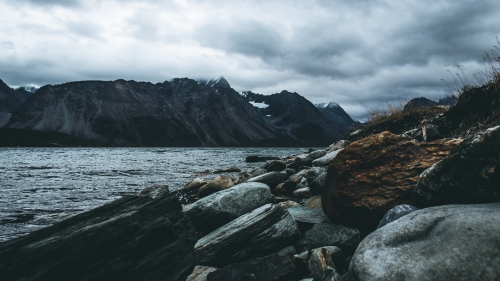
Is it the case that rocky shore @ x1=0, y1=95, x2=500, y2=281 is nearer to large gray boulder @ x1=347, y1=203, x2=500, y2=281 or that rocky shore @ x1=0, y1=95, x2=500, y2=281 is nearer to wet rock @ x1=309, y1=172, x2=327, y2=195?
large gray boulder @ x1=347, y1=203, x2=500, y2=281

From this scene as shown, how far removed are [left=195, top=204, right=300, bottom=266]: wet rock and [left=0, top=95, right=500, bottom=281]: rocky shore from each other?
0.02 m

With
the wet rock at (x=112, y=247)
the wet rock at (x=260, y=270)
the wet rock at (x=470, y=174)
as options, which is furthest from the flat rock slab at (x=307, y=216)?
the wet rock at (x=112, y=247)

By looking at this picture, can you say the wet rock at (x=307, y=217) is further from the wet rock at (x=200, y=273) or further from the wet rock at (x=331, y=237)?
the wet rock at (x=200, y=273)

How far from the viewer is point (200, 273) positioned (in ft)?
15.2

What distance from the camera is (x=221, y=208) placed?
6.61 metres

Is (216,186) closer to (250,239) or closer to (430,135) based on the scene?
(250,239)

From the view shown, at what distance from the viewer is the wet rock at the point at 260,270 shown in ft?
13.5

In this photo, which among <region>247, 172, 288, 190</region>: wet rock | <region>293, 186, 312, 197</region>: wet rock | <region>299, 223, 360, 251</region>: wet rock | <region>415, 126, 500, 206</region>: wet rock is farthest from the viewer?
<region>247, 172, 288, 190</region>: wet rock

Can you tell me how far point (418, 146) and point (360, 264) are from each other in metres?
3.45

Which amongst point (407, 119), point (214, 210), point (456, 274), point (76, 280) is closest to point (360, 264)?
point (456, 274)

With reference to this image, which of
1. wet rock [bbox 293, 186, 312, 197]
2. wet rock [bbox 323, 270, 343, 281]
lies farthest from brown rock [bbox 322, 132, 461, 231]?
wet rock [bbox 293, 186, 312, 197]

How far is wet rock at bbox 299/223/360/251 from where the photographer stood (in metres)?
5.00

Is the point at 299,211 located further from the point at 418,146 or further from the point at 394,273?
the point at 394,273

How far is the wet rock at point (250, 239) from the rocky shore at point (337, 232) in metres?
0.02
